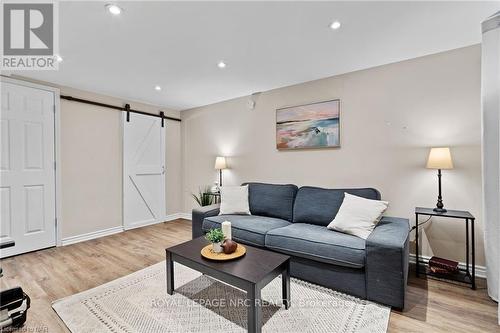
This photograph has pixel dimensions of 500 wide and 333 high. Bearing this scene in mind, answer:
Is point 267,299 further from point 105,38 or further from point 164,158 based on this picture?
point 164,158

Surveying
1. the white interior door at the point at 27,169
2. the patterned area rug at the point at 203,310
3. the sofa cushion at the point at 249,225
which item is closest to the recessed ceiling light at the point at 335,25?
the sofa cushion at the point at 249,225

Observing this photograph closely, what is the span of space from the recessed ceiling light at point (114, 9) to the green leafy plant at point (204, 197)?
10.3 feet

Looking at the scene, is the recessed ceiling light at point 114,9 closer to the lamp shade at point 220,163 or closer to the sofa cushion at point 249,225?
the sofa cushion at point 249,225

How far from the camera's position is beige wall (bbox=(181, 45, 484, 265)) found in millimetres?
2520

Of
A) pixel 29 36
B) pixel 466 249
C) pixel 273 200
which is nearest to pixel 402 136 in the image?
pixel 466 249

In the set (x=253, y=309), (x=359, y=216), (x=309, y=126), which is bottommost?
(x=253, y=309)

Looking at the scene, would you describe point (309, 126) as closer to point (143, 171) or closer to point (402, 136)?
point (402, 136)

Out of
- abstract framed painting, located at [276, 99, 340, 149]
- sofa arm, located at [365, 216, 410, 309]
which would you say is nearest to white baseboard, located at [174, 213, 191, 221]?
abstract framed painting, located at [276, 99, 340, 149]

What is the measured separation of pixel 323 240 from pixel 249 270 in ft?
2.81

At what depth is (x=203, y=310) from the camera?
196 centimetres

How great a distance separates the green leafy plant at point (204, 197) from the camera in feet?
14.9

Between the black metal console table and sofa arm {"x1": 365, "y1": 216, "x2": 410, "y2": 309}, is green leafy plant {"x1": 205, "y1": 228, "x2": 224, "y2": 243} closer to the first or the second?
sofa arm {"x1": 365, "y1": 216, "x2": 410, "y2": 309}

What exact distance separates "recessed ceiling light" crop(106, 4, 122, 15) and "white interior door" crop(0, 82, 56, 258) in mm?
2354

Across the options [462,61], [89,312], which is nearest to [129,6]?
[89,312]
